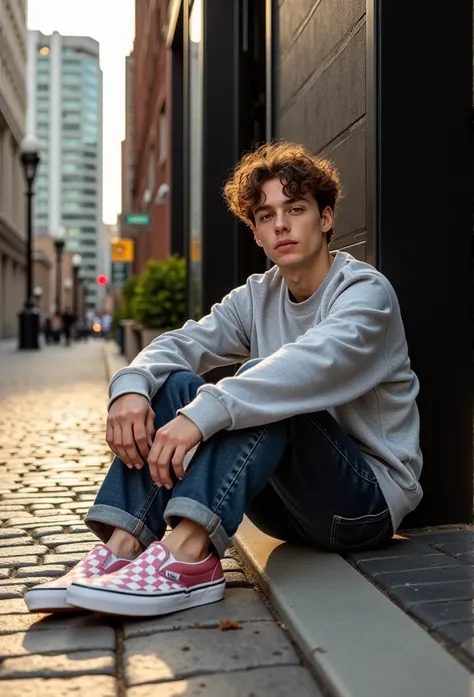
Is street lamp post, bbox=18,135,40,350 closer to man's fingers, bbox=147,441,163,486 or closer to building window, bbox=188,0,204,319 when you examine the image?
building window, bbox=188,0,204,319

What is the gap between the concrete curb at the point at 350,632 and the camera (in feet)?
6.61

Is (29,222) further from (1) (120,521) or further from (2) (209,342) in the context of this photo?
(1) (120,521)

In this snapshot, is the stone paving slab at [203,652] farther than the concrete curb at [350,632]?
Yes

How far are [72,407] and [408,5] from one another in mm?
6420

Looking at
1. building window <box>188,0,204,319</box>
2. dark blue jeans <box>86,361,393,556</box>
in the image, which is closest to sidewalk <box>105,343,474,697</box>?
dark blue jeans <box>86,361,393,556</box>

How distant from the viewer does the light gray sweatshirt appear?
2.65 meters

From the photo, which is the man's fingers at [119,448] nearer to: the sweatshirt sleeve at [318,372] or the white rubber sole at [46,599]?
the sweatshirt sleeve at [318,372]

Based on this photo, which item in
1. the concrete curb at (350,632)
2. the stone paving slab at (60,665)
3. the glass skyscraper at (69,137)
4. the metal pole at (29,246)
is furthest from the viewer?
the glass skyscraper at (69,137)

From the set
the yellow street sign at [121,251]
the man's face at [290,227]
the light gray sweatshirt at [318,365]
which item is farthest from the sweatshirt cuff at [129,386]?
the yellow street sign at [121,251]

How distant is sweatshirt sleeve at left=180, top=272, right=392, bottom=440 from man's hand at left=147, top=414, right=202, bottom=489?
3 centimetres

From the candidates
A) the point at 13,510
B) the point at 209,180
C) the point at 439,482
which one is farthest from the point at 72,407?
the point at 439,482

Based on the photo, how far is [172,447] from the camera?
2.61 m

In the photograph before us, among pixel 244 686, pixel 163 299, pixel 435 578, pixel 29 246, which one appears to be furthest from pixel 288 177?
pixel 29 246

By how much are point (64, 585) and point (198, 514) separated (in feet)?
1.41
